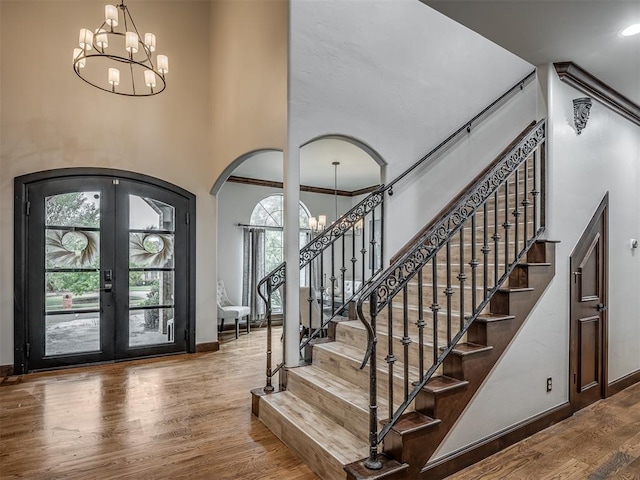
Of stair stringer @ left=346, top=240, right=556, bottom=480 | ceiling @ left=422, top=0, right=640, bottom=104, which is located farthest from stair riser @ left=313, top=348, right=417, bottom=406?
ceiling @ left=422, top=0, right=640, bottom=104

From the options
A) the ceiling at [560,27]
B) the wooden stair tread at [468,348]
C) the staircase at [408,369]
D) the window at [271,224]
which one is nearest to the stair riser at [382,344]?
the staircase at [408,369]

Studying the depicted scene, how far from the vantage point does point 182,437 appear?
2.98 m

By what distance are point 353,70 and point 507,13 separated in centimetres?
186

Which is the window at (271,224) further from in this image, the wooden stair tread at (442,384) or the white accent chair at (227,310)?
the wooden stair tread at (442,384)

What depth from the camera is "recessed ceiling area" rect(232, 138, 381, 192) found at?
5.99m

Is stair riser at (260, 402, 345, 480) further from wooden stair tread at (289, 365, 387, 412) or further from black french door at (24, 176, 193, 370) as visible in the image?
black french door at (24, 176, 193, 370)

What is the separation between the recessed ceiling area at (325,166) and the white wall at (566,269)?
265 cm

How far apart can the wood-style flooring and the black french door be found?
2.19 ft

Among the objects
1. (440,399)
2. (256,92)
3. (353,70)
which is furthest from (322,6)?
(440,399)

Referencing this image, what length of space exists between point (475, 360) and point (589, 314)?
5.54ft

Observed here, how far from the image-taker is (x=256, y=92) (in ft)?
13.8

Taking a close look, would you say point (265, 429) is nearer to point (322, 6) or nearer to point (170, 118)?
point (322, 6)

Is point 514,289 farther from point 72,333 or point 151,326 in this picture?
point 72,333

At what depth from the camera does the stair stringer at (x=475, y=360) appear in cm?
223
